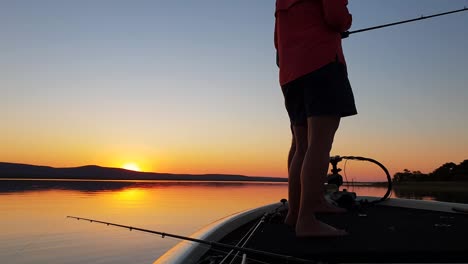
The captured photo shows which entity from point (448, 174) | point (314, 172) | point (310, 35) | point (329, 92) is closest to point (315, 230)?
point (314, 172)

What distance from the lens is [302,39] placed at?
3.19 metres

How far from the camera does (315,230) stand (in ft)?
9.16

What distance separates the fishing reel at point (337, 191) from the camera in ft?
15.5

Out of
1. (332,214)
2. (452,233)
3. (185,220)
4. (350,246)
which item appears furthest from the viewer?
(185,220)

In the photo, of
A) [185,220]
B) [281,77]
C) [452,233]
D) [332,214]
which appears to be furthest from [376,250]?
[185,220]

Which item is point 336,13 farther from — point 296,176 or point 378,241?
point 378,241

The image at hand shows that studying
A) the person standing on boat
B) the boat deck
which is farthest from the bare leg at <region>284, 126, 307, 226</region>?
the person standing on boat

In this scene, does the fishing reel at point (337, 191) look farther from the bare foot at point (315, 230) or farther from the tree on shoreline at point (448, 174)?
the tree on shoreline at point (448, 174)

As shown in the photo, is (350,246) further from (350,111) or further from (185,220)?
(185,220)

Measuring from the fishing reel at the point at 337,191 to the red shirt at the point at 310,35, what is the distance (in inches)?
79.9

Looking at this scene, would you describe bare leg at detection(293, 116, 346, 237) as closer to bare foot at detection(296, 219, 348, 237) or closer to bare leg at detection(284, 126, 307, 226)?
bare foot at detection(296, 219, 348, 237)

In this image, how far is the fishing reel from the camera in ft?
15.5

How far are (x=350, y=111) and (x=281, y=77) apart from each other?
68cm

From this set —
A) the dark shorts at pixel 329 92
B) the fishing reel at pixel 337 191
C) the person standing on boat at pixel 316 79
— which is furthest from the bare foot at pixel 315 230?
the fishing reel at pixel 337 191
